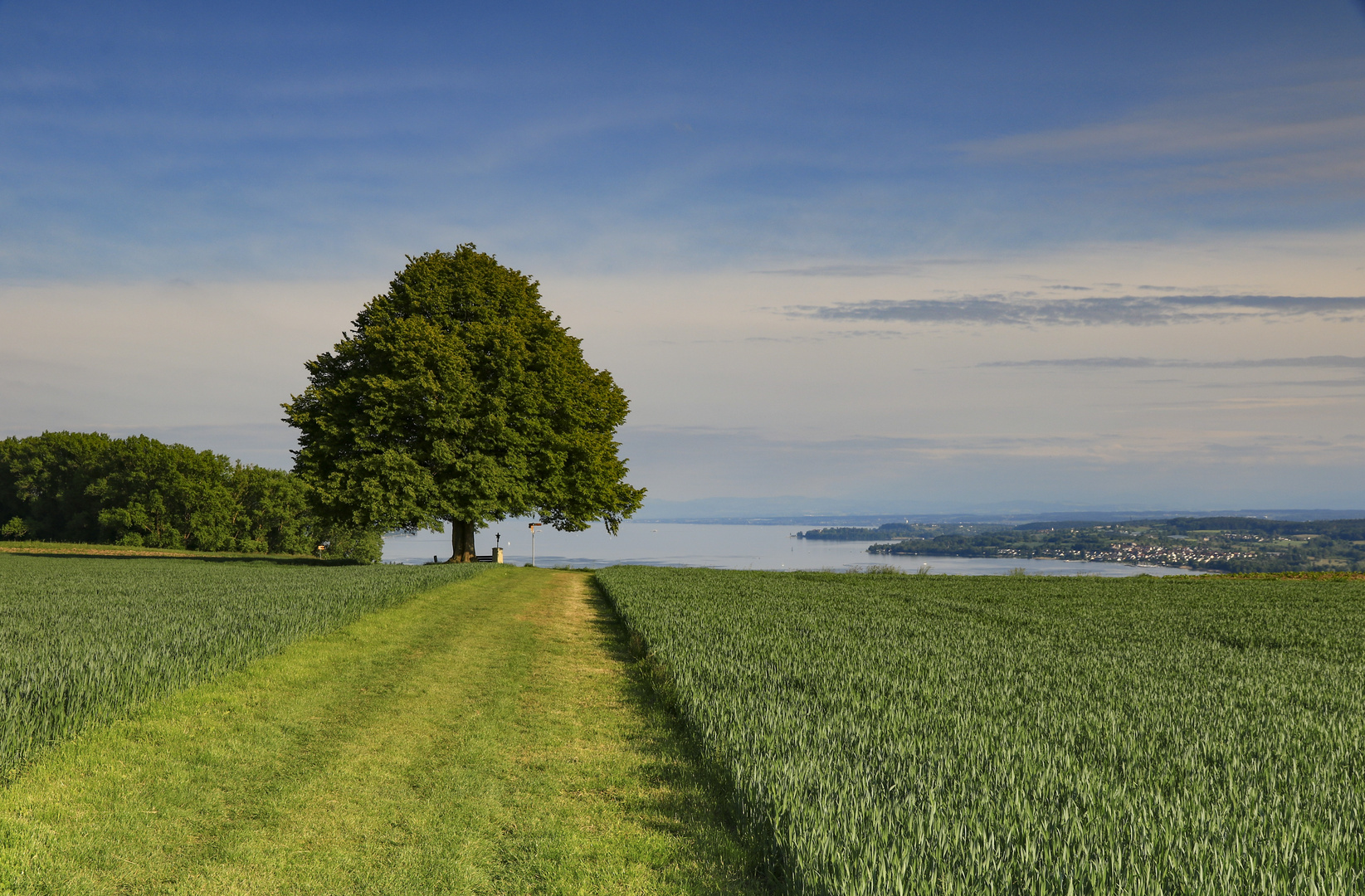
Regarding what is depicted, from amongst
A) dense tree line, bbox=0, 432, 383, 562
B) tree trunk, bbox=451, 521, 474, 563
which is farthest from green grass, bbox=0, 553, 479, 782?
dense tree line, bbox=0, 432, 383, 562

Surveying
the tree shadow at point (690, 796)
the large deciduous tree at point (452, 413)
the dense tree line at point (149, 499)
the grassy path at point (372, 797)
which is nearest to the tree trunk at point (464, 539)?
the large deciduous tree at point (452, 413)

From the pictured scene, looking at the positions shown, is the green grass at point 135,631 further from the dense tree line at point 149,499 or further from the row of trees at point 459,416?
the dense tree line at point 149,499

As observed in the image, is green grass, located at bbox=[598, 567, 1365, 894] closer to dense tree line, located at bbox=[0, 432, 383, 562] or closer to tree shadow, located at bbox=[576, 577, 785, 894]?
tree shadow, located at bbox=[576, 577, 785, 894]

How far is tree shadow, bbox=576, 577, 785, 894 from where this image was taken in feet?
20.5

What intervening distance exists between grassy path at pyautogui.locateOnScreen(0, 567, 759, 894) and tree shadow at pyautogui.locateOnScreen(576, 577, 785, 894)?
0.03m

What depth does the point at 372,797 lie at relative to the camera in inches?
307

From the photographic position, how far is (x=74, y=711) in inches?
346

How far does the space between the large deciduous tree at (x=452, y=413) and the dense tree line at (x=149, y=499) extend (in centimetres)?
4209

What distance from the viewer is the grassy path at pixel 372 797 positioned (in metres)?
6.11

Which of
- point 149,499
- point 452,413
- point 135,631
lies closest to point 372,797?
point 135,631

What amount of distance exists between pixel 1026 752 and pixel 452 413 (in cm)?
3266

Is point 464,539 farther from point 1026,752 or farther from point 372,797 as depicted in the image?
point 1026,752

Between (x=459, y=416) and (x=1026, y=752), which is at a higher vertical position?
(x=459, y=416)

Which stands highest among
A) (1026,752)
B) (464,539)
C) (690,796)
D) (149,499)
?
(149,499)
